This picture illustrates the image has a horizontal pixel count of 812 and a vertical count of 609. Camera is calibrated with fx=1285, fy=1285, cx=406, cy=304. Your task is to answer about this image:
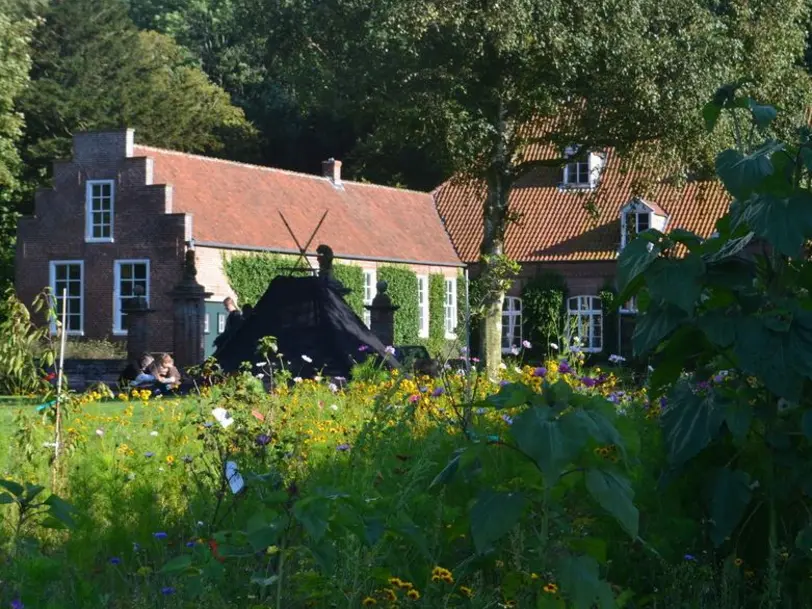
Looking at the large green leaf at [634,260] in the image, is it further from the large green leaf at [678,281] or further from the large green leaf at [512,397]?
the large green leaf at [512,397]

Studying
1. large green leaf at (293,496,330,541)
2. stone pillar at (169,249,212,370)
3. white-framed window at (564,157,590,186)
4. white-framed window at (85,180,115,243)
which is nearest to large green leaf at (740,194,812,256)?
large green leaf at (293,496,330,541)

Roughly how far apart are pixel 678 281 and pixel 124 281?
113ft

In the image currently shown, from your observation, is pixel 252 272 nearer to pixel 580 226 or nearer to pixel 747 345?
pixel 580 226

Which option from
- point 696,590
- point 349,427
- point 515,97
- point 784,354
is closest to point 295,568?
point 696,590

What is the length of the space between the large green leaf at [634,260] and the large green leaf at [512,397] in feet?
2.64

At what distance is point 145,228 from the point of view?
37.2 metres

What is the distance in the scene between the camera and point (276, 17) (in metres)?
29.6

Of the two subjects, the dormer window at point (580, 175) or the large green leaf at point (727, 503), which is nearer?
the large green leaf at point (727, 503)

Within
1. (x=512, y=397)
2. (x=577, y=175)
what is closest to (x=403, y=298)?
(x=577, y=175)

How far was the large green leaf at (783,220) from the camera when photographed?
4.49 meters

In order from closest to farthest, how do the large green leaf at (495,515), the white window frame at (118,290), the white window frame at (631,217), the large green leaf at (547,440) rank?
the large green leaf at (547,440) < the large green leaf at (495,515) < the white window frame at (118,290) < the white window frame at (631,217)

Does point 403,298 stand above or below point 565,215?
below

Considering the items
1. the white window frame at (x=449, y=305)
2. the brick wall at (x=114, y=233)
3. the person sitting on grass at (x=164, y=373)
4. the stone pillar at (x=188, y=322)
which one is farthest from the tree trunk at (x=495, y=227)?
the white window frame at (x=449, y=305)

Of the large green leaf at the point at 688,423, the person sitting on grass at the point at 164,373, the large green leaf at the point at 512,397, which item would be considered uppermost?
the large green leaf at the point at 512,397
